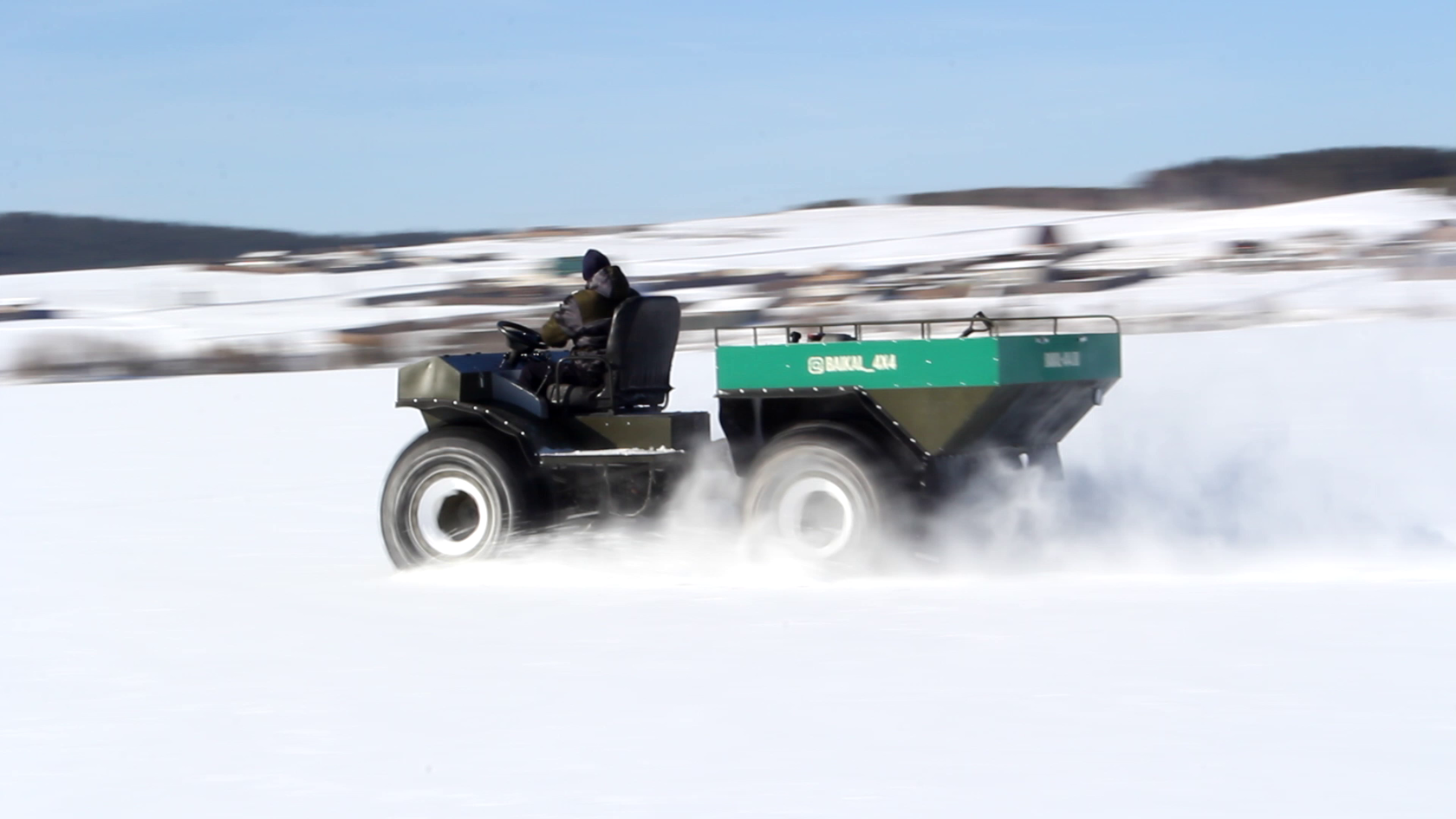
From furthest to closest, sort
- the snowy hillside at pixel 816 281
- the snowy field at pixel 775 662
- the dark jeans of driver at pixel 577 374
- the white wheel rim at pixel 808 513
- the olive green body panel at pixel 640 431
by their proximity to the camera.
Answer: the snowy hillside at pixel 816 281, the dark jeans of driver at pixel 577 374, the olive green body panel at pixel 640 431, the white wheel rim at pixel 808 513, the snowy field at pixel 775 662

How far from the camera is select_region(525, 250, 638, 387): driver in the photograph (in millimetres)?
7047

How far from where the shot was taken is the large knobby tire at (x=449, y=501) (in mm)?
6953

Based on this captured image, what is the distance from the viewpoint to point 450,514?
23.5 ft

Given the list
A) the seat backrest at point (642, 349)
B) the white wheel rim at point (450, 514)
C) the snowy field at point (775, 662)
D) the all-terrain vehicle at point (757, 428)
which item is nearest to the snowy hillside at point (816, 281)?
the snowy field at point (775, 662)

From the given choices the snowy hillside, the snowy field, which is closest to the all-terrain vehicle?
the snowy field

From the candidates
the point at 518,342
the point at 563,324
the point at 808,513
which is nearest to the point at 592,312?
the point at 563,324

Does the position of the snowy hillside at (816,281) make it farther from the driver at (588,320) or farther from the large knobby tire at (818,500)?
the large knobby tire at (818,500)

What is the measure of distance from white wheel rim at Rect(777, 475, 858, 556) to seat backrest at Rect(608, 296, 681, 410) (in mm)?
996

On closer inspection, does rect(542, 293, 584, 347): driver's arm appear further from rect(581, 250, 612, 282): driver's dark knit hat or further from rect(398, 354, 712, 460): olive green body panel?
rect(398, 354, 712, 460): olive green body panel

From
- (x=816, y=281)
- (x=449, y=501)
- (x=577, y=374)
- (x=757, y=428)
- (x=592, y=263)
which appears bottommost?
(x=449, y=501)

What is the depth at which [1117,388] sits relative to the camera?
40.8 feet

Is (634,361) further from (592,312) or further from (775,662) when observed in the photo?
(775,662)

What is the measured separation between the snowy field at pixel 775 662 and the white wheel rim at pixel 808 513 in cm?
16

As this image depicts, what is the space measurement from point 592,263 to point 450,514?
4.07 ft
